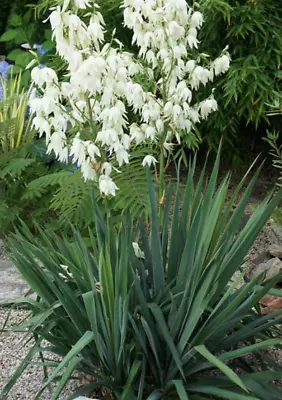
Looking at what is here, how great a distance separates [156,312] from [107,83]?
0.81 meters

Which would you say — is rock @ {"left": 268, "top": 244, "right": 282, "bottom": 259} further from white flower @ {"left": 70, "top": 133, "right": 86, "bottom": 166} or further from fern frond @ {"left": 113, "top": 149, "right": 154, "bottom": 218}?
white flower @ {"left": 70, "top": 133, "right": 86, "bottom": 166}

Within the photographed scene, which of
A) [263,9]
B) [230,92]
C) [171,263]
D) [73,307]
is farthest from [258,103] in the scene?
[73,307]

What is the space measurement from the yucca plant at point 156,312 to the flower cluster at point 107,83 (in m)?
0.26

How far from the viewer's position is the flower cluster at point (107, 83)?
6.83ft

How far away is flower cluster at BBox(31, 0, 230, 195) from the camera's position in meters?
2.08

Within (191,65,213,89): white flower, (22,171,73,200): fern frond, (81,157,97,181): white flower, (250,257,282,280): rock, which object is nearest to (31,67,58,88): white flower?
(81,157,97,181): white flower

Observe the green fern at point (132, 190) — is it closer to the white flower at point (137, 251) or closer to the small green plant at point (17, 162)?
the small green plant at point (17, 162)

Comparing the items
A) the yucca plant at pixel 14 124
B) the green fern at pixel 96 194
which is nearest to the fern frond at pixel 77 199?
the green fern at pixel 96 194

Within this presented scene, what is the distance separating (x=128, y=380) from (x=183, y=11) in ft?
4.32

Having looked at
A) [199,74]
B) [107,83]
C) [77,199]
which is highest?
[107,83]

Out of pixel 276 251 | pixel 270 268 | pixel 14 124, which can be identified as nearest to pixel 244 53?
pixel 276 251

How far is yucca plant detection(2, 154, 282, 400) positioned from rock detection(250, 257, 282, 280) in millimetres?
927

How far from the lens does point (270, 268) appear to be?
128 inches

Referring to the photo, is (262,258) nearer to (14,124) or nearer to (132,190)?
(132,190)
